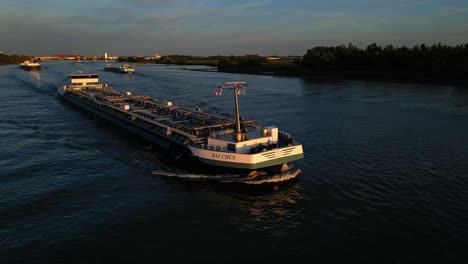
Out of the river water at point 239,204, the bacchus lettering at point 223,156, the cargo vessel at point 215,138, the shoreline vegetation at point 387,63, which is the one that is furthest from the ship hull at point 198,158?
the shoreline vegetation at point 387,63

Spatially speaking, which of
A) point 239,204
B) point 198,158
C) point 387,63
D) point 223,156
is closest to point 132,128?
point 198,158

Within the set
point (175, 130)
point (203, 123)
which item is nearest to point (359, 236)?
point (175, 130)

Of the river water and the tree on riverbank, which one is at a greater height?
the tree on riverbank

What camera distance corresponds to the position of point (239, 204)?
950 inches

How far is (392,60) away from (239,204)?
→ 126 m

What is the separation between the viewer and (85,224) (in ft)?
70.7

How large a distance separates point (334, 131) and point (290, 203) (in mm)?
23264

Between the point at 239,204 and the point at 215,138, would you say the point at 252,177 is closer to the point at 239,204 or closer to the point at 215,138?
the point at 239,204

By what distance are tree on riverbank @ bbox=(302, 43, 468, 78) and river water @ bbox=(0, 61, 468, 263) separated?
8038 centimetres

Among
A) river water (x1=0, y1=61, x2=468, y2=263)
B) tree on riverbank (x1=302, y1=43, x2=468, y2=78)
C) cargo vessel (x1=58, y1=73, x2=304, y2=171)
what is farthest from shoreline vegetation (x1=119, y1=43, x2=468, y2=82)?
cargo vessel (x1=58, y1=73, x2=304, y2=171)

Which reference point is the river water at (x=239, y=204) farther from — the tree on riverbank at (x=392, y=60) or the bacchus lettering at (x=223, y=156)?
the tree on riverbank at (x=392, y=60)

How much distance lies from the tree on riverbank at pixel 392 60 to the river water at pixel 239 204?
8038cm

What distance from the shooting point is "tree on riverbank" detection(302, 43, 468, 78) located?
367 feet

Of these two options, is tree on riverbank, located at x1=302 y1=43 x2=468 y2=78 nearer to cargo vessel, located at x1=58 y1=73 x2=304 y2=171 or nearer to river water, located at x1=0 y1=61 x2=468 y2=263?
river water, located at x1=0 y1=61 x2=468 y2=263
